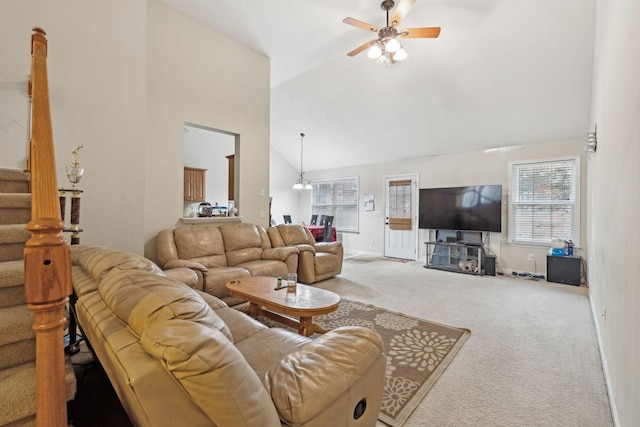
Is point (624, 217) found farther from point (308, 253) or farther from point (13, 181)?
point (13, 181)

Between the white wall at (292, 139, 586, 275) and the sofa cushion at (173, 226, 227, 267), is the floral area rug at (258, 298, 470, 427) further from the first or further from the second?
the white wall at (292, 139, 586, 275)

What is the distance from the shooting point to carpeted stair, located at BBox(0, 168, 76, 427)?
→ 1.10m

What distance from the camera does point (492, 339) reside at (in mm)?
2646

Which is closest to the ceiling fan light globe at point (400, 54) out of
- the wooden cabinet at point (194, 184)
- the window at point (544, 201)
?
the window at point (544, 201)

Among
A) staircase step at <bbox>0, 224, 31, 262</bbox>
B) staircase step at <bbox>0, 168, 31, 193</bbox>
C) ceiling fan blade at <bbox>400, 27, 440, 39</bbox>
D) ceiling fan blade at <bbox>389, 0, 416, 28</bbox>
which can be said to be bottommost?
staircase step at <bbox>0, 224, 31, 262</bbox>

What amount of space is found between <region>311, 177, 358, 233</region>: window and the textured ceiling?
68.0 inches

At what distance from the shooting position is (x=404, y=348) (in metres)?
2.46

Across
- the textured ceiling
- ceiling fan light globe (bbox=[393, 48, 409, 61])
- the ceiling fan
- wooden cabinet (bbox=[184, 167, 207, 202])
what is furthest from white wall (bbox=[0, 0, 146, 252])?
wooden cabinet (bbox=[184, 167, 207, 202])

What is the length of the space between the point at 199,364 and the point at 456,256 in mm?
6001

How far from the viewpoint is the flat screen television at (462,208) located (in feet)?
17.6

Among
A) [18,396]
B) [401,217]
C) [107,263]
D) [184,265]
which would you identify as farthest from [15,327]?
[401,217]

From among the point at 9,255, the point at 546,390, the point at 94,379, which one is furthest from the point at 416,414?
the point at 9,255

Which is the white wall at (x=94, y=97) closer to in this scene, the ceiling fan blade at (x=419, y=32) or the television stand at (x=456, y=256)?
the ceiling fan blade at (x=419, y=32)

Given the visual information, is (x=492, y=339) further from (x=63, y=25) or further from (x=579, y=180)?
(x=63, y=25)
